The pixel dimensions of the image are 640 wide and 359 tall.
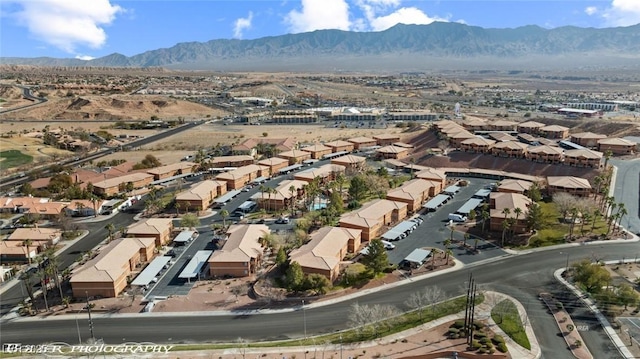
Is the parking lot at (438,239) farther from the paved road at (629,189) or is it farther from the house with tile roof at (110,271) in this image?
the house with tile roof at (110,271)

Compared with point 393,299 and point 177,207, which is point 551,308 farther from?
point 177,207

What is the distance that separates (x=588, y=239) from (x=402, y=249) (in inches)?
930

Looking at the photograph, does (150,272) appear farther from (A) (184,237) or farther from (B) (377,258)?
(B) (377,258)

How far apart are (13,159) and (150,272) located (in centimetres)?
7722

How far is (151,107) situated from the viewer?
183375 millimetres

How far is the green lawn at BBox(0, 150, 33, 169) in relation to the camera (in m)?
98.6

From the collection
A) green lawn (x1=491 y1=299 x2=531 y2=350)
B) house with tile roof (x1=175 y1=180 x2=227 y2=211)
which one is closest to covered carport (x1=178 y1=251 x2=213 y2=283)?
house with tile roof (x1=175 y1=180 x2=227 y2=211)

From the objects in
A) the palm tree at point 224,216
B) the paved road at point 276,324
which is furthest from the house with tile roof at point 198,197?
the paved road at point 276,324

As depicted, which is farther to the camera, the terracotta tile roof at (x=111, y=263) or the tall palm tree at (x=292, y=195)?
the tall palm tree at (x=292, y=195)

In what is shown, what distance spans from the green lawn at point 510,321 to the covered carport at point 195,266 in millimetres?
30924

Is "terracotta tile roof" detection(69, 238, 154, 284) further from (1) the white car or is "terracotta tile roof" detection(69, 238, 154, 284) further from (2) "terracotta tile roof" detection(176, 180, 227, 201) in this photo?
(1) the white car

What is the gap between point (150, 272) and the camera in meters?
48.5

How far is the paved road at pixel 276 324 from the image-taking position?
38062mm

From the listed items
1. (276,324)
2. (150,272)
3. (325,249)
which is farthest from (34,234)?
(325,249)
